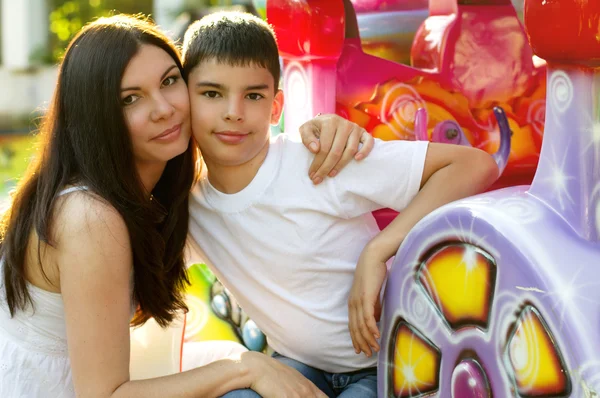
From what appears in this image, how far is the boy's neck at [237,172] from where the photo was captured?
1.53 meters

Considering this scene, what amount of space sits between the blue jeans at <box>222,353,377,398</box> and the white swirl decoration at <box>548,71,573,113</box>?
2.11 feet

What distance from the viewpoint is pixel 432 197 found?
141 centimetres

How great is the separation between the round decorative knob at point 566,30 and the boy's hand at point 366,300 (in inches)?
18.6

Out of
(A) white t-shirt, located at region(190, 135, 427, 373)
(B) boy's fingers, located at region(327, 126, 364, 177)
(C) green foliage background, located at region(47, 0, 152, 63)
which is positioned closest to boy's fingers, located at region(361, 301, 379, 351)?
(A) white t-shirt, located at region(190, 135, 427, 373)

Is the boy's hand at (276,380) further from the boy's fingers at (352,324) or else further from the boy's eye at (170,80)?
the boy's eye at (170,80)

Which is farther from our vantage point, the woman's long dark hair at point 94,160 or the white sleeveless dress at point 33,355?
the white sleeveless dress at point 33,355

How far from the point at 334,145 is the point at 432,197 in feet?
0.66

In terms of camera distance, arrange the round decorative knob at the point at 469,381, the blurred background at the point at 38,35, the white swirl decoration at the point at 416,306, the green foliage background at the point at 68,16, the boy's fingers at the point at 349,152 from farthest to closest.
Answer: the green foliage background at the point at 68,16 < the blurred background at the point at 38,35 < the boy's fingers at the point at 349,152 < the white swirl decoration at the point at 416,306 < the round decorative knob at the point at 469,381

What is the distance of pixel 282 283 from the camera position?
1.51 meters

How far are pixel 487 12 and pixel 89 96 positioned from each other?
3.26 feet

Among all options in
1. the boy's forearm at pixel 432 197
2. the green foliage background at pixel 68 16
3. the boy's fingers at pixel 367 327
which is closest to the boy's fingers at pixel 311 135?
the boy's forearm at pixel 432 197

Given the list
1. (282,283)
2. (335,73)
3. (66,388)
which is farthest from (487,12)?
(66,388)

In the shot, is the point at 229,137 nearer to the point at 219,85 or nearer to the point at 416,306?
the point at 219,85

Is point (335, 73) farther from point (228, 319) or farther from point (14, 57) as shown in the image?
point (14, 57)
